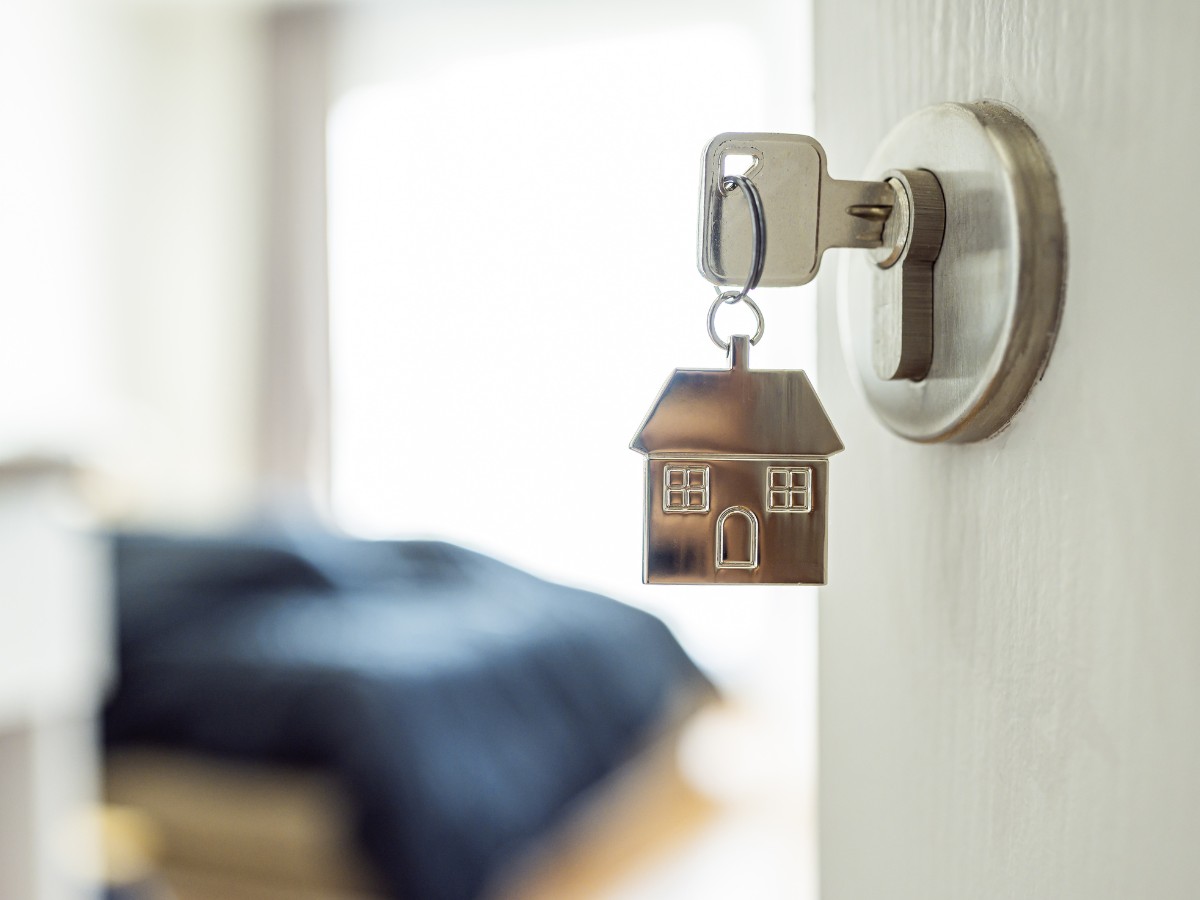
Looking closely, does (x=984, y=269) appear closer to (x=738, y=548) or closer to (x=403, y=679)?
(x=738, y=548)

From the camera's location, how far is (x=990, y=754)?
28 cm

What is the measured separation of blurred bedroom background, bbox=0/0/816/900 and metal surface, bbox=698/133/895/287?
1.42m

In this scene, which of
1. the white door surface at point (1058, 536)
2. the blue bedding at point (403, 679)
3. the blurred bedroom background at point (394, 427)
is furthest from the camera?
the blurred bedroom background at point (394, 427)

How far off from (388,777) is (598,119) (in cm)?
243

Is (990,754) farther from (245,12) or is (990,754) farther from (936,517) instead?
(245,12)

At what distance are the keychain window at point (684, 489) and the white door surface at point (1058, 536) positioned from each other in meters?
0.07

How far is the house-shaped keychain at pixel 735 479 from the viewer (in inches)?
11.0

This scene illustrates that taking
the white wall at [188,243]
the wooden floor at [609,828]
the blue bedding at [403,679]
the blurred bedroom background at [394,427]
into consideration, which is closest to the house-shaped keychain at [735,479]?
the wooden floor at [609,828]

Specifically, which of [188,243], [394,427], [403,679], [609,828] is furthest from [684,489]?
[188,243]

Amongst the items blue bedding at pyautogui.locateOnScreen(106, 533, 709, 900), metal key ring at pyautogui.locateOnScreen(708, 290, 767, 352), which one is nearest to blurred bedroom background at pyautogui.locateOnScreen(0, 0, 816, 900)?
blue bedding at pyautogui.locateOnScreen(106, 533, 709, 900)

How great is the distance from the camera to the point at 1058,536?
0.80 ft

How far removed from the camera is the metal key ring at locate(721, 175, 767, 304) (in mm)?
271

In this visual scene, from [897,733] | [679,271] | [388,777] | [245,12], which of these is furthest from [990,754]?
[245,12]

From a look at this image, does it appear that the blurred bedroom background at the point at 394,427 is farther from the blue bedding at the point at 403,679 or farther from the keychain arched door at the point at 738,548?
the keychain arched door at the point at 738,548
